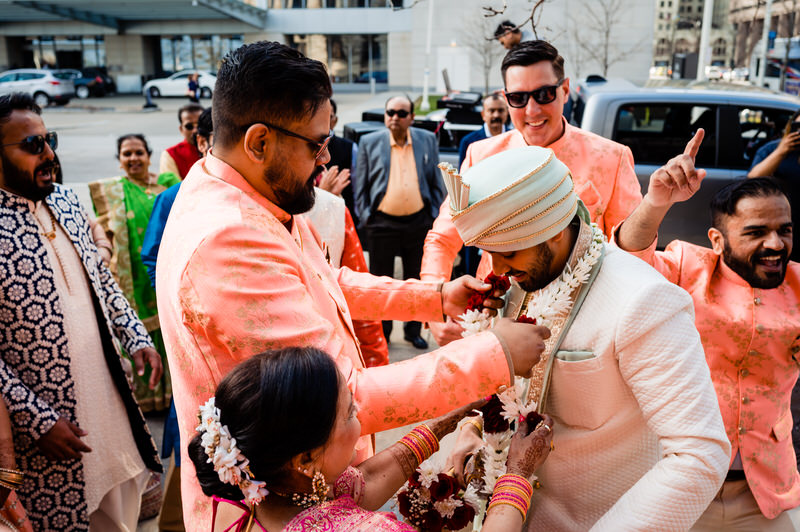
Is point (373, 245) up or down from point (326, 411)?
down

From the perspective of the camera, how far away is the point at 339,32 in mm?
38438

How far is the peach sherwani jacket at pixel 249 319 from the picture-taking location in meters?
1.58

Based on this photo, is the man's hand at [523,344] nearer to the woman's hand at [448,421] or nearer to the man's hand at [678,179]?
the woman's hand at [448,421]

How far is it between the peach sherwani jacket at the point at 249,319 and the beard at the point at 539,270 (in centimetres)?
29

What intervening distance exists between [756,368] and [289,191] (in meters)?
1.88

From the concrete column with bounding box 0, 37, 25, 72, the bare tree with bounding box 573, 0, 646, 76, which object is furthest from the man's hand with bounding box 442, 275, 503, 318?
the concrete column with bounding box 0, 37, 25, 72

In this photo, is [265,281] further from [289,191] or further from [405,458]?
[405,458]

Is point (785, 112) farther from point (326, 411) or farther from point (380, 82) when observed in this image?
point (380, 82)

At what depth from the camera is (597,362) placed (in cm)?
175

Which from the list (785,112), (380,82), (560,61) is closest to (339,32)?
(380,82)

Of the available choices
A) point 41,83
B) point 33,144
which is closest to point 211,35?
point 41,83

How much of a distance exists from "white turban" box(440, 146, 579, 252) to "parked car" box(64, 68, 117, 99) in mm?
38674

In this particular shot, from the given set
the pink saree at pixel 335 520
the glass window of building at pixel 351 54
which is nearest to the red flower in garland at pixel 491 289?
the pink saree at pixel 335 520

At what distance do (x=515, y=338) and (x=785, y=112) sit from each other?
20.2 ft
